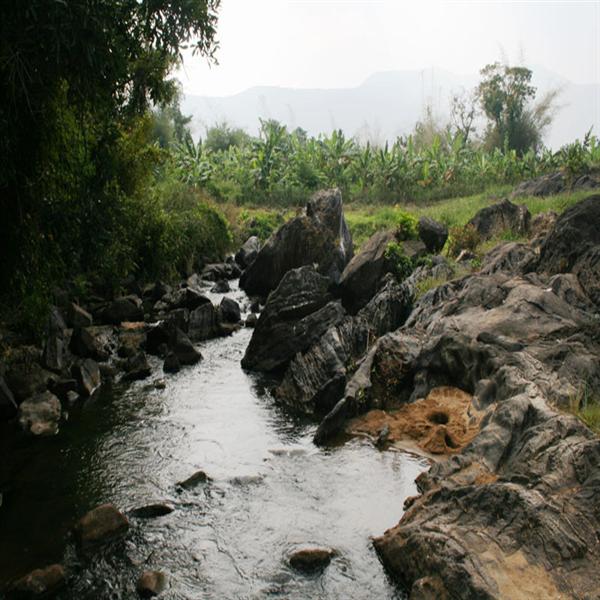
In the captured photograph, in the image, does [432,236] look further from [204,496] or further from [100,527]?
[100,527]

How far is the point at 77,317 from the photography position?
15.3m

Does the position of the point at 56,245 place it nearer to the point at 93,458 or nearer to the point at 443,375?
the point at 93,458

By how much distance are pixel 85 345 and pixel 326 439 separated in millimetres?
6356

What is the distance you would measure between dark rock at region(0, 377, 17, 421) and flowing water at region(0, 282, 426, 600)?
0.53m

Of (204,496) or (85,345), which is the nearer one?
(204,496)

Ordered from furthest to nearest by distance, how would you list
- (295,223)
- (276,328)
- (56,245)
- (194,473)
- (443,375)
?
(295,223), (276,328), (443,375), (56,245), (194,473)

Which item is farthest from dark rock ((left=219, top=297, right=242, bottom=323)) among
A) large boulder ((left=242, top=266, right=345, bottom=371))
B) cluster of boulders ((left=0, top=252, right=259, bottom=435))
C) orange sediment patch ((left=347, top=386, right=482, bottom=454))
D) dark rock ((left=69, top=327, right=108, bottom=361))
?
orange sediment patch ((left=347, top=386, right=482, bottom=454))

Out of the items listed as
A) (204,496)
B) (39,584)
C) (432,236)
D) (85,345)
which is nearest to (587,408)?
(204,496)

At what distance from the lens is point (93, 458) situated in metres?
9.95

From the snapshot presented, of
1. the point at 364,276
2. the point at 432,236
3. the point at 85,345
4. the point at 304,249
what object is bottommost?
the point at 85,345

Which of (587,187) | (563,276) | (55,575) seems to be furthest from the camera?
(587,187)

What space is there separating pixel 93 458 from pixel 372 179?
31014 millimetres

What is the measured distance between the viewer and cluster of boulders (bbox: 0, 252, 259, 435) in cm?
1142

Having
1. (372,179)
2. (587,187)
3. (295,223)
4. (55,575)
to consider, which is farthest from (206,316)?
(372,179)
